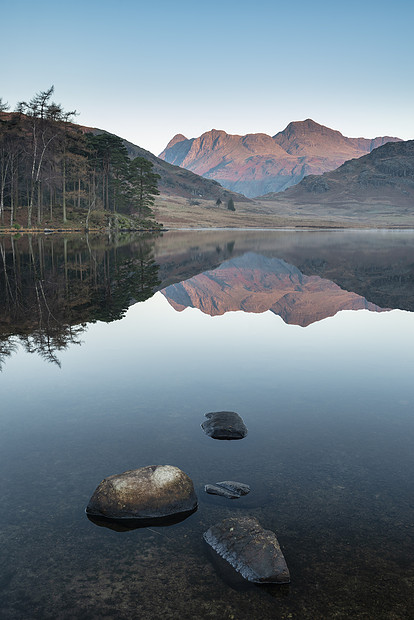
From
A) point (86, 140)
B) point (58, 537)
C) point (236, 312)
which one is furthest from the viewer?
point (86, 140)

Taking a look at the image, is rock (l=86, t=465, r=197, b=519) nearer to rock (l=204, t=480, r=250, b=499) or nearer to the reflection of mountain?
rock (l=204, t=480, r=250, b=499)

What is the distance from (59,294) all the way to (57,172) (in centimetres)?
8147

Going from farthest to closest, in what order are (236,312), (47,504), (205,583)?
1. (236,312)
2. (47,504)
3. (205,583)

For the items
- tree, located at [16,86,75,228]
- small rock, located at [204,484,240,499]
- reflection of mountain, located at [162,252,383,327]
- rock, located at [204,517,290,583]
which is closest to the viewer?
rock, located at [204,517,290,583]

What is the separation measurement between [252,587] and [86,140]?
4081 inches

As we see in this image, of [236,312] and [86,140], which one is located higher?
[86,140]

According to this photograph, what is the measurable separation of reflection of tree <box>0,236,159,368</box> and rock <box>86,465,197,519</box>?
816cm

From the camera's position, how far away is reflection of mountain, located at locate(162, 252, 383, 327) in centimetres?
2600

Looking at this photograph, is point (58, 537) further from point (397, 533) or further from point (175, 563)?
point (397, 533)

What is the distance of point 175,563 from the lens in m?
6.26

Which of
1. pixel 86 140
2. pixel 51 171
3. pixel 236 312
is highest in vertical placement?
pixel 86 140

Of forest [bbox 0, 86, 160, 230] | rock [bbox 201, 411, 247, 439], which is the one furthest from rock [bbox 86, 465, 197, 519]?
forest [bbox 0, 86, 160, 230]

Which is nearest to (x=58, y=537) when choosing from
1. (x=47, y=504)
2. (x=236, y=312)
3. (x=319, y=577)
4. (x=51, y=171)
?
(x=47, y=504)

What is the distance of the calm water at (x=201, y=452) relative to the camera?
5.82 meters
